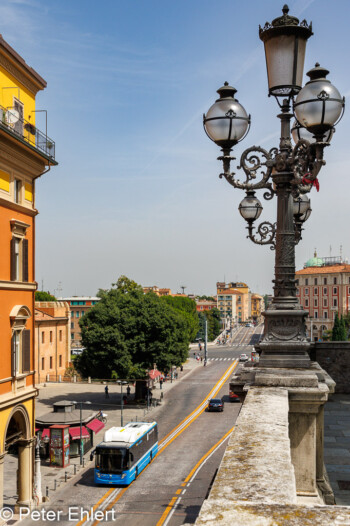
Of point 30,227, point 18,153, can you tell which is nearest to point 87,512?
point 30,227

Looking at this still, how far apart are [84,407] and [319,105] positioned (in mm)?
45875

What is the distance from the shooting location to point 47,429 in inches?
1321

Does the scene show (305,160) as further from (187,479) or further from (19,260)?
(187,479)

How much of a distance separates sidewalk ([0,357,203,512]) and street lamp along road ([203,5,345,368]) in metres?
21.9

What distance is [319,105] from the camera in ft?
21.9

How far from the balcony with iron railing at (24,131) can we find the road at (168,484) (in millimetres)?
15652

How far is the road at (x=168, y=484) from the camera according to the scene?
2454cm

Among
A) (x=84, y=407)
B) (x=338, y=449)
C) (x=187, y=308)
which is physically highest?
(x=338, y=449)

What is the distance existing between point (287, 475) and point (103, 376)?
4426 cm

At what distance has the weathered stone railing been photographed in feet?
9.07

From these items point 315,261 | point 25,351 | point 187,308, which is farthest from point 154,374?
point 315,261

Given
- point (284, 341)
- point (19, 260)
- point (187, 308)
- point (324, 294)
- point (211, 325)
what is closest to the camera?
point (284, 341)

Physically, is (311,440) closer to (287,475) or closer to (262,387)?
(262,387)

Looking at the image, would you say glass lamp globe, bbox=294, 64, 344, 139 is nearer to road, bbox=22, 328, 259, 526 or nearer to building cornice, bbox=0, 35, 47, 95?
road, bbox=22, 328, 259, 526
